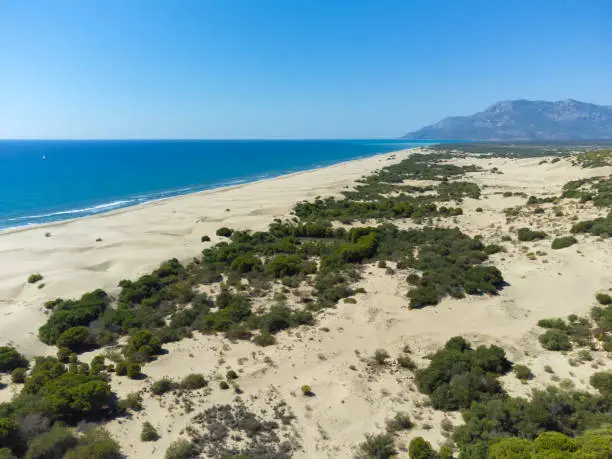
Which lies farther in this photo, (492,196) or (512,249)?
(492,196)

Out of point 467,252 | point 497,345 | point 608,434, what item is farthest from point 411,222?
point 608,434

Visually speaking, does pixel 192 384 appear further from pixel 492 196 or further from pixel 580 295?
pixel 492 196

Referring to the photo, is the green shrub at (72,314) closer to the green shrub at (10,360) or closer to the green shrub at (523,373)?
the green shrub at (10,360)

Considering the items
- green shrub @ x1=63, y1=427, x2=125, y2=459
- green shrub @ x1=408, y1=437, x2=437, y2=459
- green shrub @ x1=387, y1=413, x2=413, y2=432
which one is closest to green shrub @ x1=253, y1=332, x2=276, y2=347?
green shrub @ x1=387, y1=413, x2=413, y2=432

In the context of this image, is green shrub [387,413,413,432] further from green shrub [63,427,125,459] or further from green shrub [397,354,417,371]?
green shrub [63,427,125,459]

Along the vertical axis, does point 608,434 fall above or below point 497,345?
above
